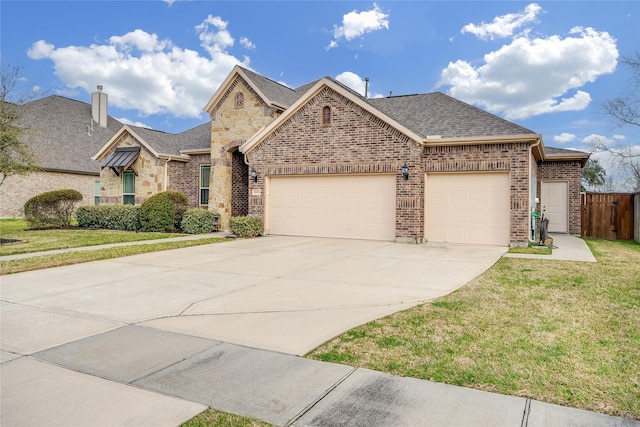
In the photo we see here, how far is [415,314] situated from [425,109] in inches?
519

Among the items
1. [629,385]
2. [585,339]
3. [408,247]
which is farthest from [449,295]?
[408,247]

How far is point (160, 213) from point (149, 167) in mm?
3523

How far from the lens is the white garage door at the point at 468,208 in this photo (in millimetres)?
13156

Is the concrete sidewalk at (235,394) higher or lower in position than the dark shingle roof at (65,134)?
lower

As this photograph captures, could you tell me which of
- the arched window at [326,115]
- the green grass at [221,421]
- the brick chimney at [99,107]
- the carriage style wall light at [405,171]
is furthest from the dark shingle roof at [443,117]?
the brick chimney at [99,107]

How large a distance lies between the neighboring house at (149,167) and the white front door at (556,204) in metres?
15.5

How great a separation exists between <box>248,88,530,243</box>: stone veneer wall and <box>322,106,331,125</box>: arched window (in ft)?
0.37

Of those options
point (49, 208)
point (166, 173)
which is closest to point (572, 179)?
point (166, 173)

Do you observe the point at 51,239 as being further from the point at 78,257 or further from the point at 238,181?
the point at 238,181

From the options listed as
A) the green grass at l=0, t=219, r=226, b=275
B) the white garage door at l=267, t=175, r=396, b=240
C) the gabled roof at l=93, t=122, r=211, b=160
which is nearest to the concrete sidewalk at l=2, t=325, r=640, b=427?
the green grass at l=0, t=219, r=226, b=275

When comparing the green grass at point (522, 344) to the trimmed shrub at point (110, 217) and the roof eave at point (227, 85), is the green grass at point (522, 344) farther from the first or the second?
the trimmed shrub at point (110, 217)

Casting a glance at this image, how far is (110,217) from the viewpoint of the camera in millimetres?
18734

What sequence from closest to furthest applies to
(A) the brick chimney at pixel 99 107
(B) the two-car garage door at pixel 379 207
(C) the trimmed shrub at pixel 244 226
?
(B) the two-car garage door at pixel 379 207
(C) the trimmed shrub at pixel 244 226
(A) the brick chimney at pixel 99 107

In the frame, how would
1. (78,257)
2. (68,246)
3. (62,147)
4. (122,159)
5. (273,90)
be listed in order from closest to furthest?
(78,257) < (68,246) < (273,90) < (122,159) < (62,147)
